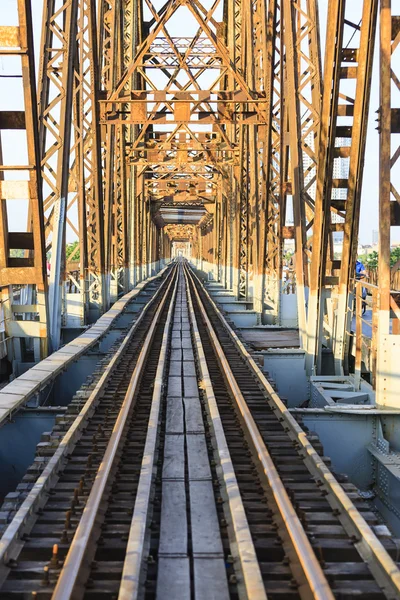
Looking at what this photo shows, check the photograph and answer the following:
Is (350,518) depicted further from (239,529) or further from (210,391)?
(210,391)

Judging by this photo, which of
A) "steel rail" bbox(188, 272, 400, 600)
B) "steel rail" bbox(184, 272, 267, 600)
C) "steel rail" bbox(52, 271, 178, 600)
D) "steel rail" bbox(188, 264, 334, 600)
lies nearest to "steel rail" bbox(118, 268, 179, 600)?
"steel rail" bbox(52, 271, 178, 600)

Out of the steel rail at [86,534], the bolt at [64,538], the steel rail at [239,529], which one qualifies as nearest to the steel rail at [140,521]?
the steel rail at [86,534]

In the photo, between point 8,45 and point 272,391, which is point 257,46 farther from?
point 272,391

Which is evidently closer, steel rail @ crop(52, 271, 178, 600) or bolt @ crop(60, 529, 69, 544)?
steel rail @ crop(52, 271, 178, 600)

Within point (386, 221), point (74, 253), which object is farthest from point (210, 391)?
point (74, 253)

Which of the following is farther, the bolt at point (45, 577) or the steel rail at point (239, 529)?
the bolt at point (45, 577)

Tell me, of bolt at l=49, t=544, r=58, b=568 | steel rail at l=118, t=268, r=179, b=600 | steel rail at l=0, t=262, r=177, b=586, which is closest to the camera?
steel rail at l=118, t=268, r=179, b=600

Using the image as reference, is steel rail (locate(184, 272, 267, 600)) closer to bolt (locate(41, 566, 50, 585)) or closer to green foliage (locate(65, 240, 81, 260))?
bolt (locate(41, 566, 50, 585))

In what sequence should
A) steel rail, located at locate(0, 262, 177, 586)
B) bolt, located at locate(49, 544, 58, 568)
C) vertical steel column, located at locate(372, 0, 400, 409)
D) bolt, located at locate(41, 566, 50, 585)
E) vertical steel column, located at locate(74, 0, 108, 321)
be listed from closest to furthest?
bolt, located at locate(41, 566, 50, 585), bolt, located at locate(49, 544, 58, 568), steel rail, located at locate(0, 262, 177, 586), vertical steel column, located at locate(372, 0, 400, 409), vertical steel column, located at locate(74, 0, 108, 321)

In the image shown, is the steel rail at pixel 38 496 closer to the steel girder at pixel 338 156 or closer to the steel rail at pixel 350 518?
the steel rail at pixel 350 518

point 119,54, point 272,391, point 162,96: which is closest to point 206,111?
point 162,96

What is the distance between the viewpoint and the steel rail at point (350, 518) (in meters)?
3.94

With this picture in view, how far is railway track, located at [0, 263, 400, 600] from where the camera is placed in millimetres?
3963

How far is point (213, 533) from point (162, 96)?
16236 millimetres
